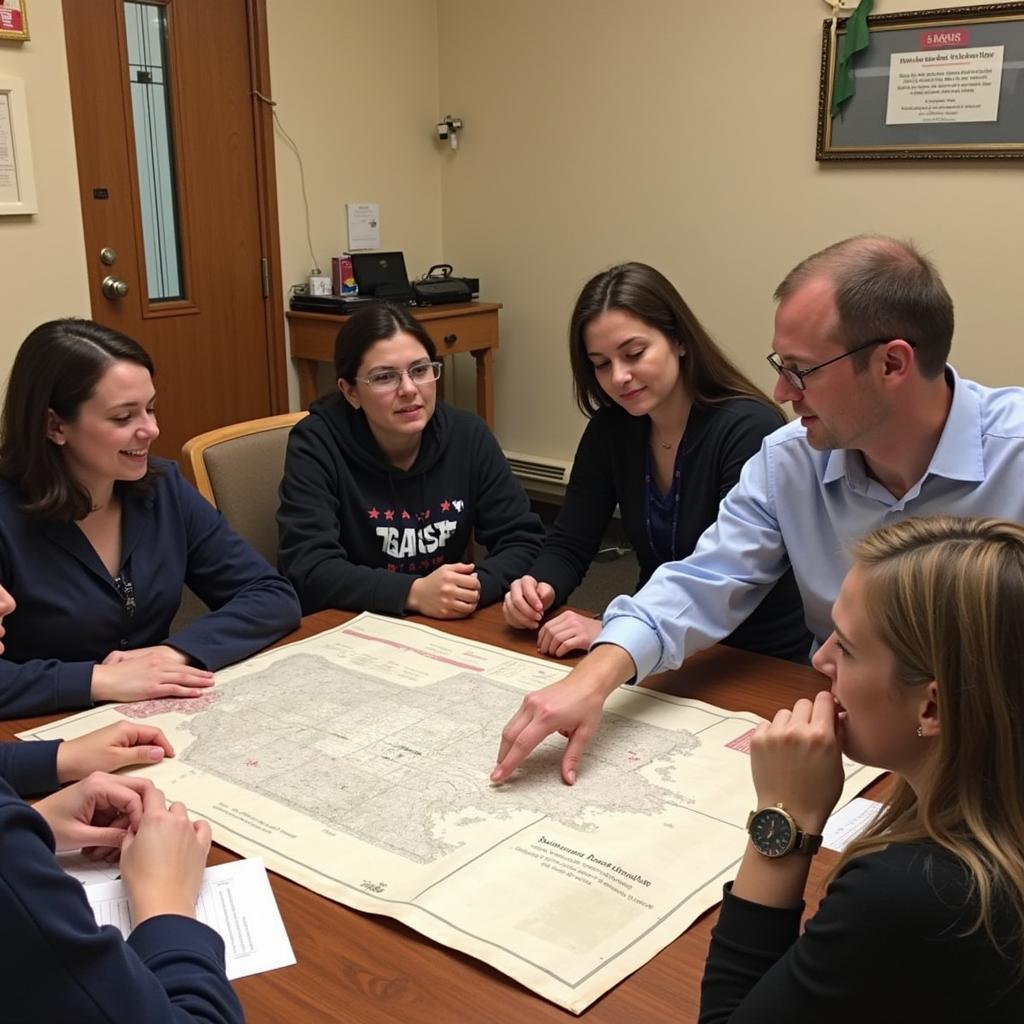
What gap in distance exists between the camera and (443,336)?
4.37 m

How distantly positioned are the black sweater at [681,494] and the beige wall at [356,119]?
2.58 m

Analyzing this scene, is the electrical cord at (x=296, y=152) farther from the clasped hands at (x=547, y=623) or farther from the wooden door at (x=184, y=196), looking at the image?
the clasped hands at (x=547, y=623)

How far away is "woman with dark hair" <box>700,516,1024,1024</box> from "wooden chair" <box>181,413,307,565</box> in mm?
1540

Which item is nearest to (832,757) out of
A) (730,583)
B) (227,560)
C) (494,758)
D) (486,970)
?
(486,970)

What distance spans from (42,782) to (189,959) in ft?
1.49

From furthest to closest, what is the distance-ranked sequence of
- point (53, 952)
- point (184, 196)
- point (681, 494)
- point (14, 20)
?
1. point (184, 196)
2. point (14, 20)
3. point (681, 494)
4. point (53, 952)

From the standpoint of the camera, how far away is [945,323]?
4.98ft

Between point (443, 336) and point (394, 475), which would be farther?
point (443, 336)

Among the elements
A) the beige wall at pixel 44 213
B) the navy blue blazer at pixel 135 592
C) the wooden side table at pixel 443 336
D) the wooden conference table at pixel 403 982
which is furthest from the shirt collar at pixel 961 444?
the beige wall at pixel 44 213

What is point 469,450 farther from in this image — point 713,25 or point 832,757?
point 713,25

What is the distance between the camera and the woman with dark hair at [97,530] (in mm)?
1666

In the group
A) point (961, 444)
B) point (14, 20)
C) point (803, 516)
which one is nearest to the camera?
point (961, 444)

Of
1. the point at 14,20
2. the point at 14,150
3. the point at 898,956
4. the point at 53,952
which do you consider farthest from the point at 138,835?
the point at 14,20

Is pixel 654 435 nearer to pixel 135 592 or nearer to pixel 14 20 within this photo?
pixel 135 592
